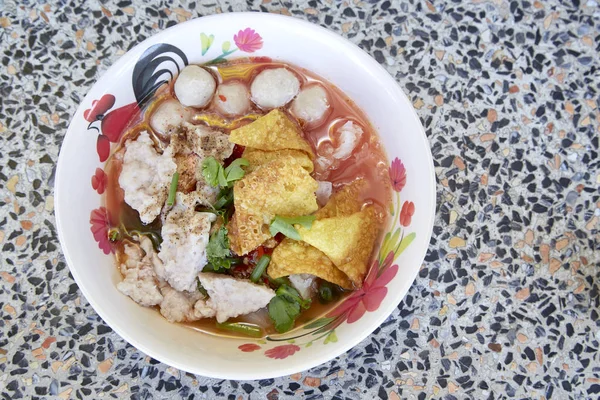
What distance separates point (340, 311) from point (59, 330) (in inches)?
28.8

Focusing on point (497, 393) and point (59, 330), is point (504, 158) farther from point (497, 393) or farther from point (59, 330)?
point (59, 330)

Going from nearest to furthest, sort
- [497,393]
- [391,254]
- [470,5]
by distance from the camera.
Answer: [391,254] → [497,393] → [470,5]

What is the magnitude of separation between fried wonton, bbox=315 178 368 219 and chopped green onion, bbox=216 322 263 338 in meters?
0.32

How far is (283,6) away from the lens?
5.13ft

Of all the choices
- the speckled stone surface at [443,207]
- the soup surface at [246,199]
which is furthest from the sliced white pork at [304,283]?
the speckled stone surface at [443,207]

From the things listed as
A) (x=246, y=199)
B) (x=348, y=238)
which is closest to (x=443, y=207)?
(x=348, y=238)

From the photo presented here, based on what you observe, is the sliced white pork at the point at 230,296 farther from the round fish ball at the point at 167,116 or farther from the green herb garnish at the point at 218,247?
the round fish ball at the point at 167,116

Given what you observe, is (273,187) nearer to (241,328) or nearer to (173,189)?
(173,189)

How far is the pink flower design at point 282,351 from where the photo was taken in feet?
4.13

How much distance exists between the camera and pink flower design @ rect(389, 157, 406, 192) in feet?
4.33

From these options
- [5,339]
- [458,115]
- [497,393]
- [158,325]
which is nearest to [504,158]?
[458,115]

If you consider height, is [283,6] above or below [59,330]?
above

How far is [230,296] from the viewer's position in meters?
1.32

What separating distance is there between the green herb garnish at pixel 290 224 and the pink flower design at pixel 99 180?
1.38ft
